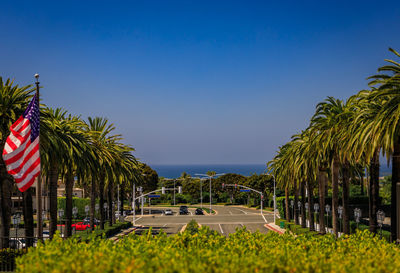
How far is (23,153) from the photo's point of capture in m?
21.4

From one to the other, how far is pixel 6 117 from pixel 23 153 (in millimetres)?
7481

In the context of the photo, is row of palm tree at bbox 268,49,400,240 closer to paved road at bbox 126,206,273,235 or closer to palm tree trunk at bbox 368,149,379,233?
palm tree trunk at bbox 368,149,379,233

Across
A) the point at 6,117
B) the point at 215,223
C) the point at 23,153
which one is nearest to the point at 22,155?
the point at 23,153

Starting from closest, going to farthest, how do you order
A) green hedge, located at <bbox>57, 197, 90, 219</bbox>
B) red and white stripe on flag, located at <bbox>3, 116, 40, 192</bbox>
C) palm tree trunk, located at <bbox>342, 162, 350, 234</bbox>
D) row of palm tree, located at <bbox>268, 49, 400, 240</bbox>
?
red and white stripe on flag, located at <bbox>3, 116, 40, 192</bbox> < row of palm tree, located at <bbox>268, 49, 400, 240</bbox> < palm tree trunk, located at <bbox>342, 162, 350, 234</bbox> < green hedge, located at <bbox>57, 197, 90, 219</bbox>

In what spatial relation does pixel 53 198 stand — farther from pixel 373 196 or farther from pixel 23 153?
pixel 373 196

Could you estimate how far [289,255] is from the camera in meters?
11.4

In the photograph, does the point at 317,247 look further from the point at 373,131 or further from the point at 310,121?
the point at 310,121

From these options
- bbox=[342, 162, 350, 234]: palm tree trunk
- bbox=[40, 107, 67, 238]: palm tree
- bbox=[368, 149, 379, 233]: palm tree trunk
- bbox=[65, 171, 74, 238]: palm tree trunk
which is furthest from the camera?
bbox=[65, 171, 74, 238]: palm tree trunk

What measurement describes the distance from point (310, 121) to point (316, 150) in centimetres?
256

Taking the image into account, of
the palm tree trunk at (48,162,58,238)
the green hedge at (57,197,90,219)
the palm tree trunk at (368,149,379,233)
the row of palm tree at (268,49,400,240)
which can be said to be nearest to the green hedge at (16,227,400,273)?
the row of palm tree at (268,49,400,240)

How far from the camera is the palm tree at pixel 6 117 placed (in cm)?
2742

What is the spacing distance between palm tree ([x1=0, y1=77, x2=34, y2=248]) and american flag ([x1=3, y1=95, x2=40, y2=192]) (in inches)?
216

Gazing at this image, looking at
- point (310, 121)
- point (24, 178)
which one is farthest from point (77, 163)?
point (310, 121)

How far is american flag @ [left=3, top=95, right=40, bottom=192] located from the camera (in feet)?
69.1
